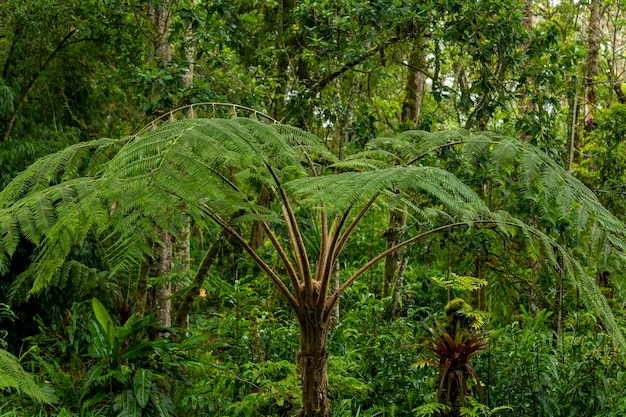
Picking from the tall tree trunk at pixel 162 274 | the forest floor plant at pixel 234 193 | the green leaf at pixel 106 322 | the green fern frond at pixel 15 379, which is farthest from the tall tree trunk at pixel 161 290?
the forest floor plant at pixel 234 193

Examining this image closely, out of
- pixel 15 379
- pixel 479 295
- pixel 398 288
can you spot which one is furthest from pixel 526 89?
pixel 15 379

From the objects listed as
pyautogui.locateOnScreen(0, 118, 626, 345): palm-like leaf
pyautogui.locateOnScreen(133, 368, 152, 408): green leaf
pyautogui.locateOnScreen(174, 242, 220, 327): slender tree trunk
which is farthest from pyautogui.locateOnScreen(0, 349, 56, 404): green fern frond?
pyautogui.locateOnScreen(174, 242, 220, 327): slender tree trunk

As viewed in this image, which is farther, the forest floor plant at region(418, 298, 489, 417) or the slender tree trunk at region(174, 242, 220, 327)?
the slender tree trunk at region(174, 242, 220, 327)

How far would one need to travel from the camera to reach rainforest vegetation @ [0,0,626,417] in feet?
9.89

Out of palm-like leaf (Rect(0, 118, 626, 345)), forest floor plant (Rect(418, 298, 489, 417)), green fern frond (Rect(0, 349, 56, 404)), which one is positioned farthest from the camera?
forest floor plant (Rect(418, 298, 489, 417))

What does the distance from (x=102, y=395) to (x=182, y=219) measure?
2.60 m

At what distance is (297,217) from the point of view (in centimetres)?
603

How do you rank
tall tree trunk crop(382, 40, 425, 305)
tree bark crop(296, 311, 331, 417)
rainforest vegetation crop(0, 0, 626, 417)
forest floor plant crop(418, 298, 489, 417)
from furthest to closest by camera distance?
tall tree trunk crop(382, 40, 425, 305), forest floor plant crop(418, 298, 489, 417), tree bark crop(296, 311, 331, 417), rainforest vegetation crop(0, 0, 626, 417)

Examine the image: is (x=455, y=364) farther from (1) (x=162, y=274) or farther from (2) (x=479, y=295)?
(2) (x=479, y=295)

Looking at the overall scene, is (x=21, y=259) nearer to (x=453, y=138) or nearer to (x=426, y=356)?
(x=426, y=356)

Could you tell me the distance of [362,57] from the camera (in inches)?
214

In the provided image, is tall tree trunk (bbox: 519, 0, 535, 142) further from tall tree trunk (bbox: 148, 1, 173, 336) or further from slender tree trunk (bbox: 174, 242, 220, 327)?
tall tree trunk (bbox: 148, 1, 173, 336)

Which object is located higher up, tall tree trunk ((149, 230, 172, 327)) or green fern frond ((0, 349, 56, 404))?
tall tree trunk ((149, 230, 172, 327))

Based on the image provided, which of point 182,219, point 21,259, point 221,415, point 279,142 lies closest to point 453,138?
point 279,142
